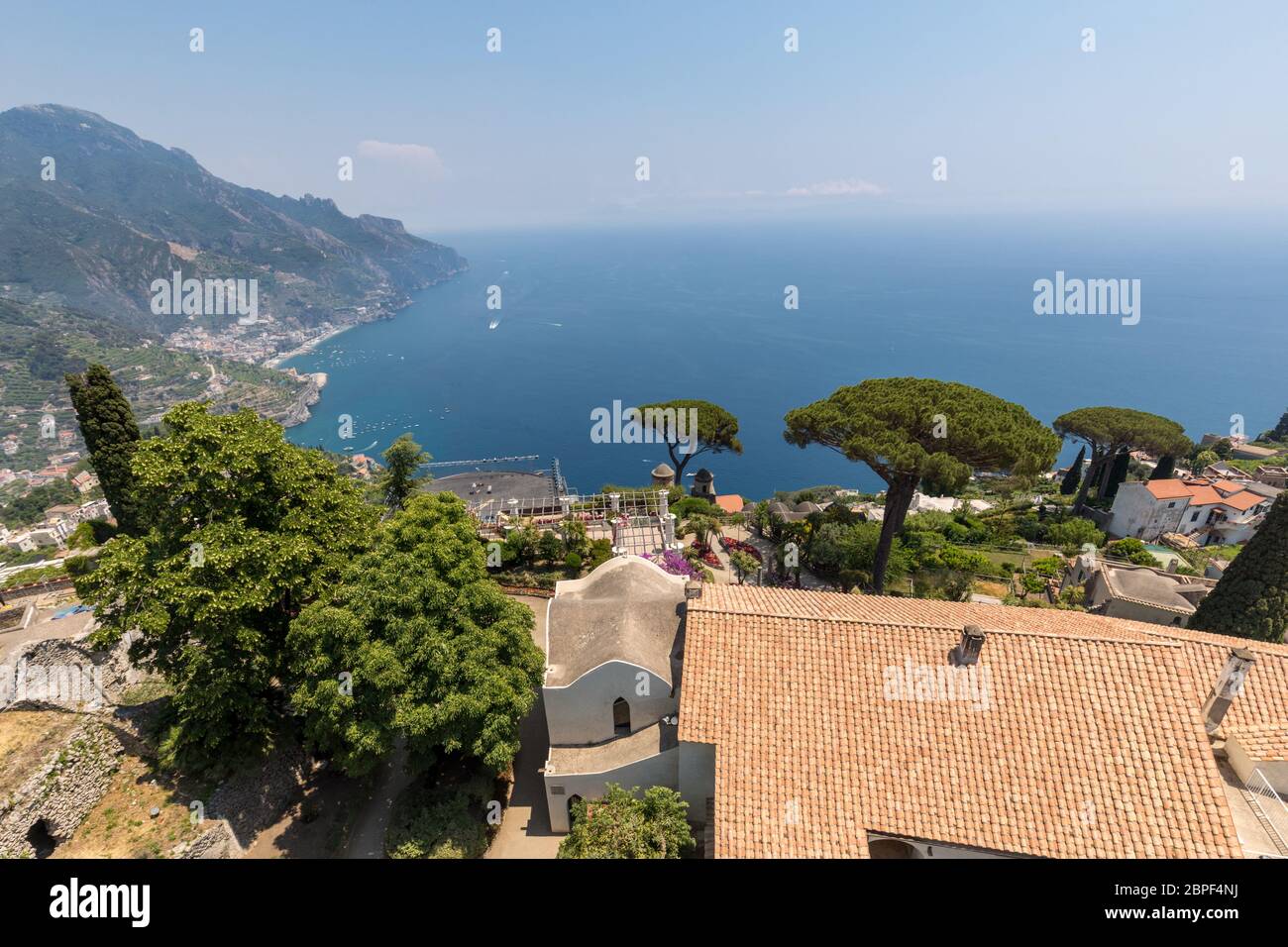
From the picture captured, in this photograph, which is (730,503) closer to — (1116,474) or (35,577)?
(1116,474)

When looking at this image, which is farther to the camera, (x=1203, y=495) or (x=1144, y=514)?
(x=1203, y=495)

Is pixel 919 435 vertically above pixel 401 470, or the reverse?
pixel 919 435

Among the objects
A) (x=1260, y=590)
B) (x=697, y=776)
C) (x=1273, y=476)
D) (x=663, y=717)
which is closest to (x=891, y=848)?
(x=697, y=776)

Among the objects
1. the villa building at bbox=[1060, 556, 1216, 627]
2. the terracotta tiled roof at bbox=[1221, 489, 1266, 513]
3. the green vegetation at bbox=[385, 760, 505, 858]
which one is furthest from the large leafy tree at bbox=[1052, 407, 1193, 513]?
the green vegetation at bbox=[385, 760, 505, 858]

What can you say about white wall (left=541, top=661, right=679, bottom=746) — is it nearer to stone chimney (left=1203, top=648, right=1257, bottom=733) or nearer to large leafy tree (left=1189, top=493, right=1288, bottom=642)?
stone chimney (left=1203, top=648, right=1257, bottom=733)

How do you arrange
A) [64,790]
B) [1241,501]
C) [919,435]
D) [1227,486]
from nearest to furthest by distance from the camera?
[64,790] → [919,435] → [1241,501] → [1227,486]

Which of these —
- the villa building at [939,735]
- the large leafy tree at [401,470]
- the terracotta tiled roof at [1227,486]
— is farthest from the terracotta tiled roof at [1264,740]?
the terracotta tiled roof at [1227,486]
